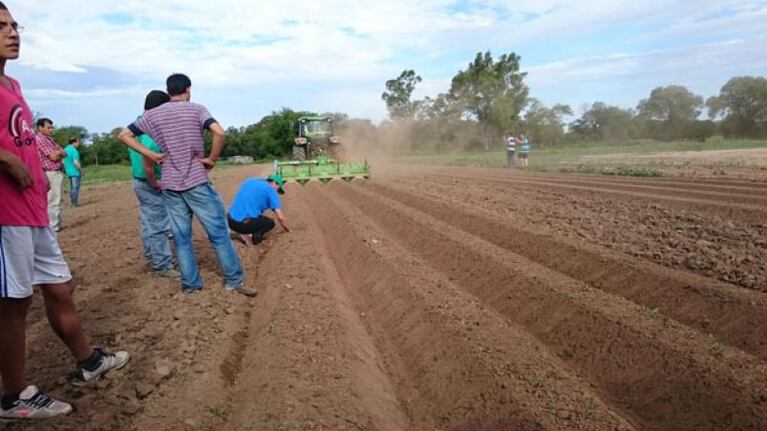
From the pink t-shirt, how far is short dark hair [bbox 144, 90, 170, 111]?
222 centimetres

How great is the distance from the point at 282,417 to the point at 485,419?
3.95ft

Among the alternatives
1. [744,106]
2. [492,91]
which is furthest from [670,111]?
[492,91]

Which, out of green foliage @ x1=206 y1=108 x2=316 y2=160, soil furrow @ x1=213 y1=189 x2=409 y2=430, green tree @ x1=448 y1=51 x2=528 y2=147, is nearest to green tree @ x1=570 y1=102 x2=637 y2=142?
green tree @ x1=448 y1=51 x2=528 y2=147

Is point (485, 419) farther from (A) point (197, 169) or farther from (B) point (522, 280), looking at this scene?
(A) point (197, 169)

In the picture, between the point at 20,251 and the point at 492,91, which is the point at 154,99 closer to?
the point at 20,251

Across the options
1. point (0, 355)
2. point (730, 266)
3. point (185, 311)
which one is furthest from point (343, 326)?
point (730, 266)

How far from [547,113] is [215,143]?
191 ft

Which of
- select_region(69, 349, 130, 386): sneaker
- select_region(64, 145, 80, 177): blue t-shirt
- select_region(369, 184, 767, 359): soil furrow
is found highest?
select_region(64, 145, 80, 177): blue t-shirt

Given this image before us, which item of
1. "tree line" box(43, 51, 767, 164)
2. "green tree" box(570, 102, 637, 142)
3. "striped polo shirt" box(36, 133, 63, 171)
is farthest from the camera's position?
"green tree" box(570, 102, 637, 142)

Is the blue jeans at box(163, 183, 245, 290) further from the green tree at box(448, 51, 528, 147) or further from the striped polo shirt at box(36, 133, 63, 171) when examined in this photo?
the green tree at box(448, 51, 528, 147)

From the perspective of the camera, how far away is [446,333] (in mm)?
4305

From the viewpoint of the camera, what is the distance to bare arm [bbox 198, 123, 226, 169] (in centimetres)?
459

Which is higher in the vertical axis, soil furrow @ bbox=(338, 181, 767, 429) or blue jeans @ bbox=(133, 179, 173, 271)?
blue jeans @ bbox=(133, 179, 173, 271)

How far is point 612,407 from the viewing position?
3344 millimetres
